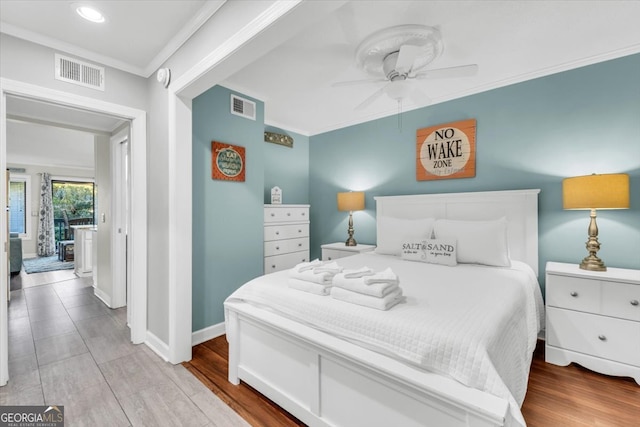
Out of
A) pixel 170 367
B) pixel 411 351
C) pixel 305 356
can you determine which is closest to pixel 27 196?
pixel 170 367

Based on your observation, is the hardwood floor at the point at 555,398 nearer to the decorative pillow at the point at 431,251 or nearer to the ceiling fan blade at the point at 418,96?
the decorative pillow at the point at 431,251

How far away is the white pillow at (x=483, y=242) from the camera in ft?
8.12

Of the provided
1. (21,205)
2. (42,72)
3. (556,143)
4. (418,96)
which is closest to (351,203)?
(418,96)

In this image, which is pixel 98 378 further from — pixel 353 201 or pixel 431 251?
pixel 353 201

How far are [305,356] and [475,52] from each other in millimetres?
2619

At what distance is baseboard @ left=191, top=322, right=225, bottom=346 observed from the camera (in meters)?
2.61

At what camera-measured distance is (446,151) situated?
324 cm

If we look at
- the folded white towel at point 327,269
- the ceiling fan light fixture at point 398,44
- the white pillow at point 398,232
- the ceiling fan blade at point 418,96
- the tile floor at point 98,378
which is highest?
the ceiling fan light fixture at point 398,44

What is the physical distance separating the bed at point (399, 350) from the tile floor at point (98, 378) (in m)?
0.37

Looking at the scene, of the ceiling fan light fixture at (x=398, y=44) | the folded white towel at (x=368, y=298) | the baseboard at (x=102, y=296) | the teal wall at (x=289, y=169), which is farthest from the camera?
the teal wall at (x=289, y=169)

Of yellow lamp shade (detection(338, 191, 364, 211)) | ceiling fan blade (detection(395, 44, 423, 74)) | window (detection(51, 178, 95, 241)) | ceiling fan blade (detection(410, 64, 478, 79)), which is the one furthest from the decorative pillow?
window (detection(51, 178, 95, 241))

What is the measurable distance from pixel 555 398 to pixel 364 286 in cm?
157

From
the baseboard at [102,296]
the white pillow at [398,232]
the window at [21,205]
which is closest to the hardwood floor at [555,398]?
the white pillow at [398,232]

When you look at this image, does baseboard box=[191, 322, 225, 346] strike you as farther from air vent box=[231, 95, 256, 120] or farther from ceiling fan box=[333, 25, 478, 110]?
ceiling fan box=[333, 25, 478, 110]
